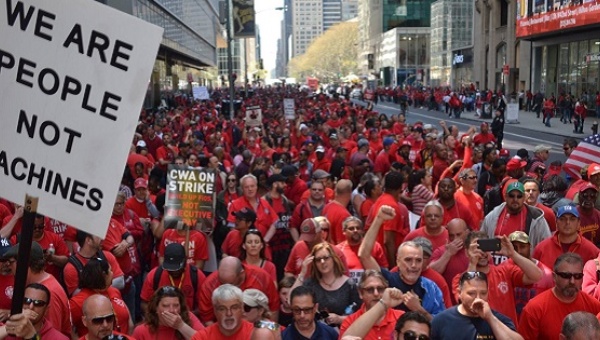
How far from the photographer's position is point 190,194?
7.64m

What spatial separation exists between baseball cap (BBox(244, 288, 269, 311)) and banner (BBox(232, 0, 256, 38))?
83.7 feet

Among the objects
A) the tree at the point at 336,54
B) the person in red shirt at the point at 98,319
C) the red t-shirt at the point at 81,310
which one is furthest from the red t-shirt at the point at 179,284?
the tree at the point at 336,54

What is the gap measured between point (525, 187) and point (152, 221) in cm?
394

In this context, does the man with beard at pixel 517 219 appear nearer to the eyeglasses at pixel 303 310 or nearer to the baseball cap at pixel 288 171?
the eyeglasses at pixel 303 310

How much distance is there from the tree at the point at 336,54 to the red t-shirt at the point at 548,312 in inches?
6696

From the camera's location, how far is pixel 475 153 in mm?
11945

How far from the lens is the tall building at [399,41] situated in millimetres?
114625

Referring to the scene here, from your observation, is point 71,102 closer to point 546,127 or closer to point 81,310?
point 81,310

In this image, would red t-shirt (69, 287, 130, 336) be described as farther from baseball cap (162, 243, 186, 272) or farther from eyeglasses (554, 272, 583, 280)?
eyeglasses (554, 272, 583, 280)

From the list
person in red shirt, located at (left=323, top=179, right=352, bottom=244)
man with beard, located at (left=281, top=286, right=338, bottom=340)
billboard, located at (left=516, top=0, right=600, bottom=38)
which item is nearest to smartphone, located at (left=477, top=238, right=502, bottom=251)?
man with beard, located at (left=281, top=286, right=338, bottom=340)

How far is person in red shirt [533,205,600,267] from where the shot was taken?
6500 millimetres

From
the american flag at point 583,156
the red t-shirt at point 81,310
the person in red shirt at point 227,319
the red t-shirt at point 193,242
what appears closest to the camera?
the person in red shirt at point 227,319

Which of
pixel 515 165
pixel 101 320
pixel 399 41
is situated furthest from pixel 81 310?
pixel 399 41

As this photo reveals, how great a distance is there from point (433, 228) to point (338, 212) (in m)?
1.31
